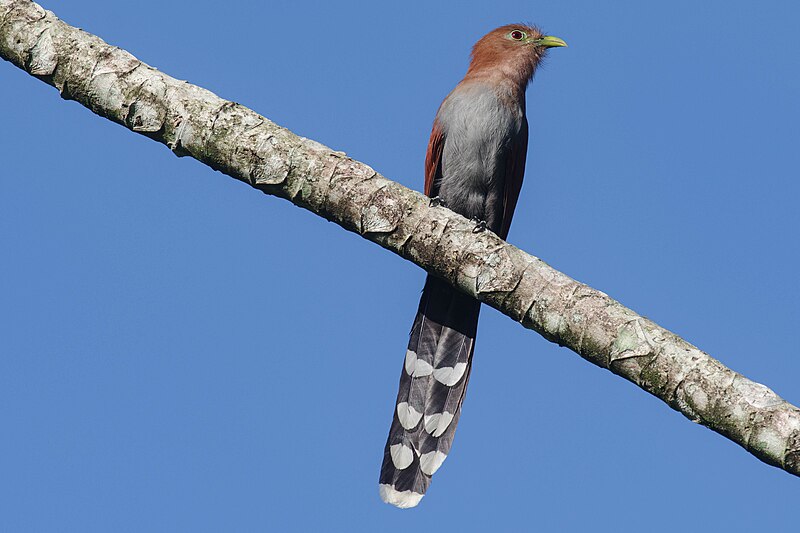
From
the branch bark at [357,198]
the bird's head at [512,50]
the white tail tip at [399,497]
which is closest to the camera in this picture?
the branch bark at [357,198]

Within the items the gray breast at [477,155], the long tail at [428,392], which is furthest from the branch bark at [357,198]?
the gray breast at [477,155]

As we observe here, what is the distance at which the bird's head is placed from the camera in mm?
6375

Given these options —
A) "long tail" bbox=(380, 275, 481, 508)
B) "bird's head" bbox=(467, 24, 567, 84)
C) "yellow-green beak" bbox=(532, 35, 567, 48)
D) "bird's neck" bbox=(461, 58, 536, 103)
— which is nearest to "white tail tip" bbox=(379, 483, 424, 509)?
"long tail" bbox=(380, 275, 481, 508)

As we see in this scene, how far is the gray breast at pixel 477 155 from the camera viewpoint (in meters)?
5.74

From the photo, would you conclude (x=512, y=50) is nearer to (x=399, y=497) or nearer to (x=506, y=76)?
(x=506, y=76)

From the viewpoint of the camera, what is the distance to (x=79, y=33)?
150 inches

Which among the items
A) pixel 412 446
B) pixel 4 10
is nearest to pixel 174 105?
pixel 4 10

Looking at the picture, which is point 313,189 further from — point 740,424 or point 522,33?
point 522,33

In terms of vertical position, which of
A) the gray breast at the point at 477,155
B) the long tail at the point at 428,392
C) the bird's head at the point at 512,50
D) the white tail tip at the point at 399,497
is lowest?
the white tail tip at the point at 399,497

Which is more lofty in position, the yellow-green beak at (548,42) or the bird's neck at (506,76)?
the yellow-green beak at (548,42)

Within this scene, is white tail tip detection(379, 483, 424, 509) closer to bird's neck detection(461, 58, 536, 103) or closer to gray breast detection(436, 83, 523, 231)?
gray breast detection(436, 83, 523, 231)

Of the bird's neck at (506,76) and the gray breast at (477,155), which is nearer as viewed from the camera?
the gray breast at (477,155)

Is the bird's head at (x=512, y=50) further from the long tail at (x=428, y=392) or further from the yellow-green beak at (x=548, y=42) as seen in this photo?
the long tail at (x=428, y=392)

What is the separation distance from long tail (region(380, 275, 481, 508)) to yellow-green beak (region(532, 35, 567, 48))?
251cm
